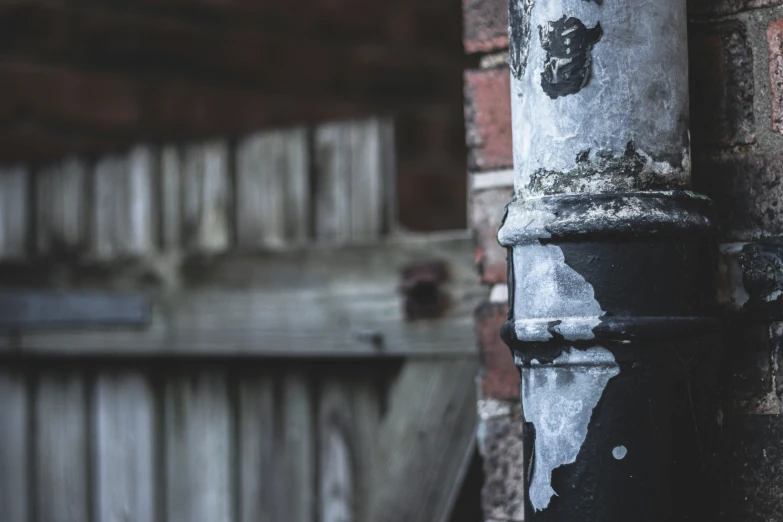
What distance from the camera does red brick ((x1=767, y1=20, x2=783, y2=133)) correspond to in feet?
2.98

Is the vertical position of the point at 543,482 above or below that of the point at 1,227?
below

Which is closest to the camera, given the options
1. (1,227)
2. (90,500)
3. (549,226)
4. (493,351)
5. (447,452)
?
(549,226)

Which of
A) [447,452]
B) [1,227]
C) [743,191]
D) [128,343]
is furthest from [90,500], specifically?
[743,191]

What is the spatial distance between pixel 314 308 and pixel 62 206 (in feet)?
2.23

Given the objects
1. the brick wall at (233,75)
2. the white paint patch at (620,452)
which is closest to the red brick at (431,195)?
the brick wall at (233,75)

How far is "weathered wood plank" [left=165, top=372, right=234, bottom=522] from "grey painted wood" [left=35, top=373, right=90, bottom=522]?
9.5 inches

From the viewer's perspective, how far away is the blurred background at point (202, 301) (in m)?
1.57

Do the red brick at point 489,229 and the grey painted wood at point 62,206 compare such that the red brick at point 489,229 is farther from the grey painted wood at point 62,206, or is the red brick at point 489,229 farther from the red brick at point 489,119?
the grey painted wood at point 62,206

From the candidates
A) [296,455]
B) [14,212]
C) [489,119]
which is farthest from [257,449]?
[489,119]

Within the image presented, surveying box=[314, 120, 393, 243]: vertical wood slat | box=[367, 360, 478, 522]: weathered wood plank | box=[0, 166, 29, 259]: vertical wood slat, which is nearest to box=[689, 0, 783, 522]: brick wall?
box=[367, 360, 478, 522]: weathered wood plank

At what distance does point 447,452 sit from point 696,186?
68 centimetres

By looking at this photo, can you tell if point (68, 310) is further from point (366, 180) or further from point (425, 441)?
point (425, 441)

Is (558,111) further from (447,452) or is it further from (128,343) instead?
(128,343)

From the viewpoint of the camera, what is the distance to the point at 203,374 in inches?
72.7
